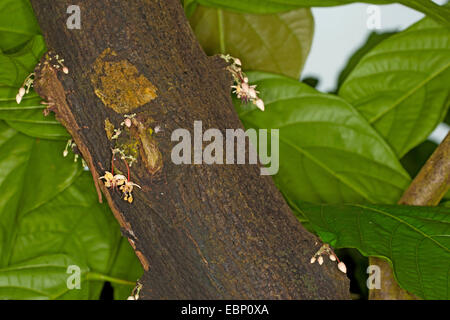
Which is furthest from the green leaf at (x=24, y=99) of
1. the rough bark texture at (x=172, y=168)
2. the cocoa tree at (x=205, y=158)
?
the rough bark texture at (x=172, y=168)

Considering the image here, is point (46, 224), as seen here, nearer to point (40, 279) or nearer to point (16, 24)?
point (40, 279)

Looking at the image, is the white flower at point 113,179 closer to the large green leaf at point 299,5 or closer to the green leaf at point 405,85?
the large green leaf at point 299,5

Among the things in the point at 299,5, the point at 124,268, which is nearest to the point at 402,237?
the point at 299,5

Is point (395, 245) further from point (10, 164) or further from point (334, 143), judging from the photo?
point (10, 164)

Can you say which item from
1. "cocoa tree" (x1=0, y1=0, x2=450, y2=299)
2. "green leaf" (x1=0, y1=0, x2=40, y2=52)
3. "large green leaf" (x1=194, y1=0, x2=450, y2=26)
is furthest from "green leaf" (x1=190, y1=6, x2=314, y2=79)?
"green leaf" (x1=0, y1=0, x2=40, y2=52)

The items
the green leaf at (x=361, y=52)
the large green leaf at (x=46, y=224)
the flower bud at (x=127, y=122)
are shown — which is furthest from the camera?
the green leaf at (x=361, y=52)

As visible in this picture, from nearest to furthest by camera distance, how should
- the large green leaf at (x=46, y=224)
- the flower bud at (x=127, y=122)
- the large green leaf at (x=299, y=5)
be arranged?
the flower bud at (x=127, y=122) < the large green leaf at (x=299, y=5) < the large green leaf at (x=46, y=224)
